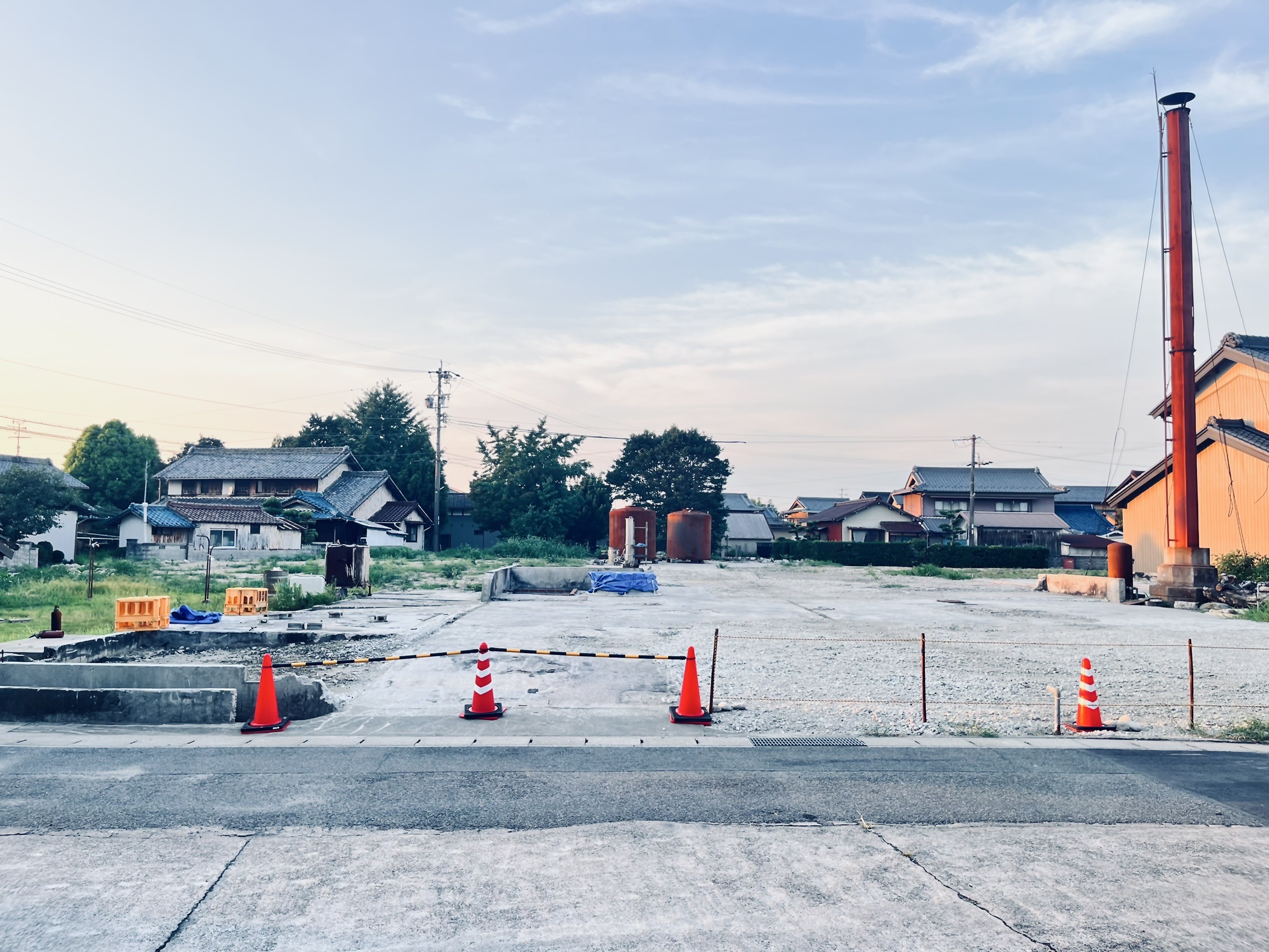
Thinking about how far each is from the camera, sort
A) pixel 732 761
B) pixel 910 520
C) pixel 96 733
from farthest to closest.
→ pixel 910 520 → pixel 96 733 → pixel 732 761

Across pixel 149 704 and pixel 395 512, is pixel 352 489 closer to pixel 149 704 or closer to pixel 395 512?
pixel 395 512

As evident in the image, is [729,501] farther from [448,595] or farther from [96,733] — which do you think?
[96,733]

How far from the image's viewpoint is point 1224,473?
33.4 meters

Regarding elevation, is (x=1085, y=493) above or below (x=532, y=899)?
above

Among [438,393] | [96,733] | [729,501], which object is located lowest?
[96,733]

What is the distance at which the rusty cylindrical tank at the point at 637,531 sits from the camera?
149 feet

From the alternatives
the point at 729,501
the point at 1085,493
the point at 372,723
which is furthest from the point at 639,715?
the point at 1085,493

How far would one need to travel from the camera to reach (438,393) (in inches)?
2409

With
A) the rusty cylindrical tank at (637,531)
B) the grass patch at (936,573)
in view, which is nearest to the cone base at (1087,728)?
the grass patch at (936,573)

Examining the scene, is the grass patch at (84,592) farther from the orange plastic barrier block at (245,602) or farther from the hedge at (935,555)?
the hedge at (935,555)

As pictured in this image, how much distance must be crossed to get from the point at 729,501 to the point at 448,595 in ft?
199

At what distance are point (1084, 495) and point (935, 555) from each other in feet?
118

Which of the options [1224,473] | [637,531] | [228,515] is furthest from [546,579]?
[228,515]

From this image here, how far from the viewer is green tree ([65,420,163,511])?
62906 mm
